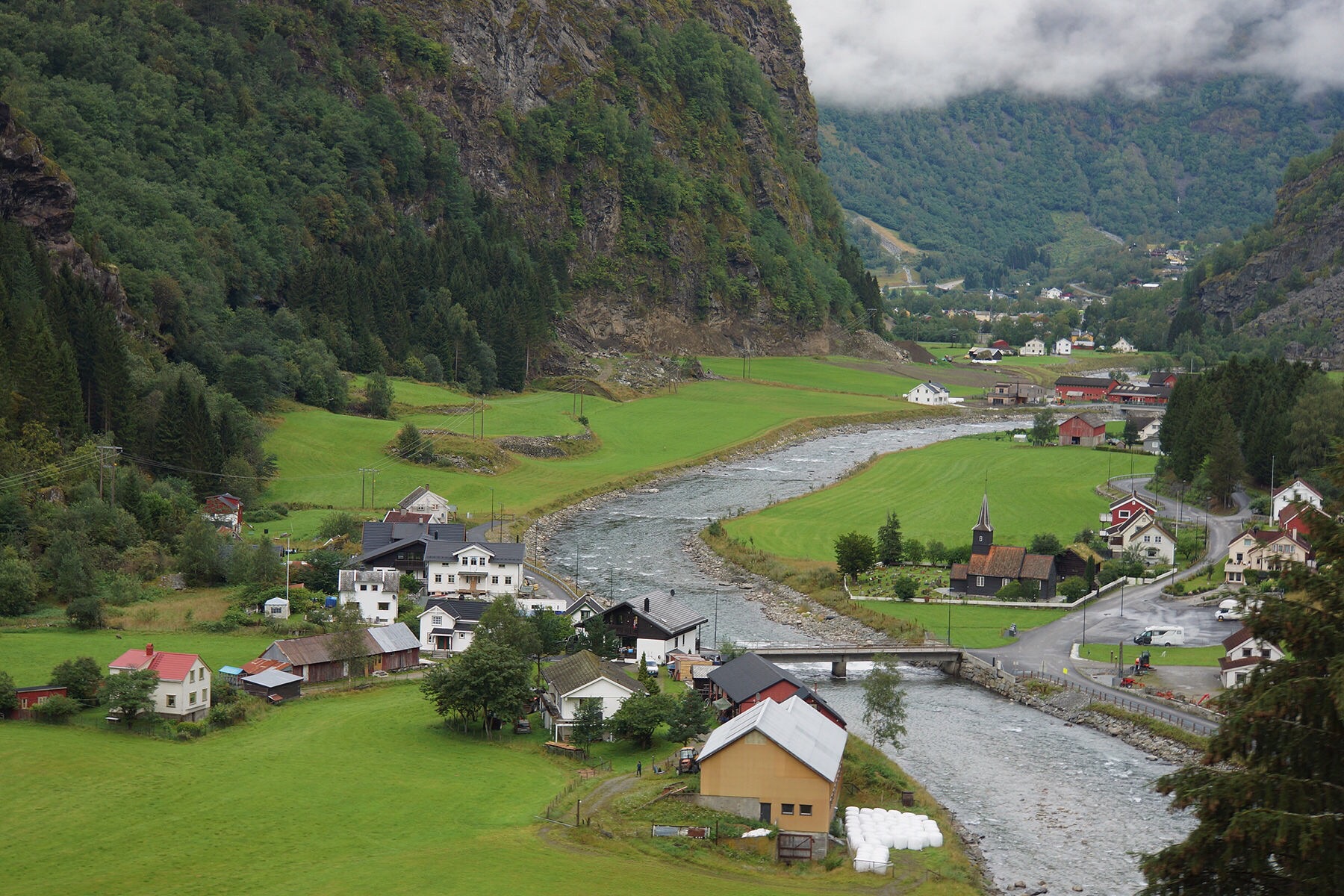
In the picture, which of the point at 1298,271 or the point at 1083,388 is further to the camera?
the point at 1298,271

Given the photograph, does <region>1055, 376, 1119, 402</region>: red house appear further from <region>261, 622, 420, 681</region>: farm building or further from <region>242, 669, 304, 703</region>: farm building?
<region>242, 669, 304, 703</region>: farm building

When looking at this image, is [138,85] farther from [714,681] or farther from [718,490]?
[714,681]

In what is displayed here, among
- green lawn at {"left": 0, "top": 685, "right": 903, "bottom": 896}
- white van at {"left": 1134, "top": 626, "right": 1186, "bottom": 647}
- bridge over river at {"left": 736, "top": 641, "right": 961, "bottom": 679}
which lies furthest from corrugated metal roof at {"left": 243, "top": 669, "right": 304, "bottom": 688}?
white van at {"left": 1134, "top": 626, "right": 1186, "bottom": 647}

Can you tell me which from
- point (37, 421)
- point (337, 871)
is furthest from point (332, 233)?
point (337, 871)

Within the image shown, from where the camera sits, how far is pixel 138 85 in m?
109

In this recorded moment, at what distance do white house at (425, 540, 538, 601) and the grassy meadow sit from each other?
11.4 meters

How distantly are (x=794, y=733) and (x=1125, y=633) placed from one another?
78.1 feet

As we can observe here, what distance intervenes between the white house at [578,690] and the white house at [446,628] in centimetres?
846

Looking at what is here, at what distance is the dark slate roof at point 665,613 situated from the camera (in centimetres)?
4881

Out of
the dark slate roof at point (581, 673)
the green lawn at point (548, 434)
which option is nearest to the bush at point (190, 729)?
the dark slate roof at point (581, 673)

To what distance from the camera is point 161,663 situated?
38.6 meters

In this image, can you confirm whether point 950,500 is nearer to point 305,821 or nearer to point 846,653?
point 846,653

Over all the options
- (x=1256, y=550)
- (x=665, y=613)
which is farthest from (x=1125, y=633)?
(x=665, y=613)

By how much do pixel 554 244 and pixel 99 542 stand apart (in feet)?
305
